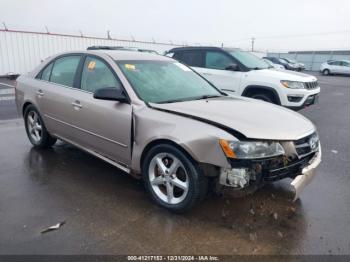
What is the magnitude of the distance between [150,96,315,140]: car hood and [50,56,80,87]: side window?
162 cm

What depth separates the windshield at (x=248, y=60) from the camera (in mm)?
7836

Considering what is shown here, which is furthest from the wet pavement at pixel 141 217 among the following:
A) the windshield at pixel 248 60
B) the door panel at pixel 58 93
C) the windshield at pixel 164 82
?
the windshield at pixel 248 60

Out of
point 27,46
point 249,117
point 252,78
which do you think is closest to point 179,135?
point 249,117

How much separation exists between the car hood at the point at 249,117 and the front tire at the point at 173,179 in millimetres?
438

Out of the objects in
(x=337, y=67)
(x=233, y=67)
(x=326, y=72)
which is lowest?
(x=326, y=72)

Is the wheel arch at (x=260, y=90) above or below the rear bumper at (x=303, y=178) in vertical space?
above

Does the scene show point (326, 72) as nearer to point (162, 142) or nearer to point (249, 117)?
point (249, 117)

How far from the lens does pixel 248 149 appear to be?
2.90m

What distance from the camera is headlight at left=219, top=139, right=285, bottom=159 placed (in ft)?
9.41

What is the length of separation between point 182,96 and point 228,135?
1.14 meters

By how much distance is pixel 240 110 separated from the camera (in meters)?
3.53

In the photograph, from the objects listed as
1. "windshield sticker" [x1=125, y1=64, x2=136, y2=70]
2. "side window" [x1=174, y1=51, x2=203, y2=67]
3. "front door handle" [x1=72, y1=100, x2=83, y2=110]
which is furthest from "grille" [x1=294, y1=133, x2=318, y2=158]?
"side window" [x1=174, y1=51, x2=203, y2=67]

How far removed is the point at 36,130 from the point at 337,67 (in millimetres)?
30955

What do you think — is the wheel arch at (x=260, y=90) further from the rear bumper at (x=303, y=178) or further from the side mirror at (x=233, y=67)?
the rear bumper at (x=303, y=178)
